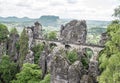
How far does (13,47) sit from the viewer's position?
90.9 m

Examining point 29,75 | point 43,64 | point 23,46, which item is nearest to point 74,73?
point 29,75

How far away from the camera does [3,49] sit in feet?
299

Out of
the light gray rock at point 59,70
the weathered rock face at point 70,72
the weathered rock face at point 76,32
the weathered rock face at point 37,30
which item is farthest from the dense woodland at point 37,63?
the weathered rock face at point 76,32

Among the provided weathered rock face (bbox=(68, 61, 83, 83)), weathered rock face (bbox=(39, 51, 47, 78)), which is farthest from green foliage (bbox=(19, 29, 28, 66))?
weathered rock face (bbox=(68, 61, 83, 83))

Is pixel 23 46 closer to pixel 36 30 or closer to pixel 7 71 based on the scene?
pixel 7 71

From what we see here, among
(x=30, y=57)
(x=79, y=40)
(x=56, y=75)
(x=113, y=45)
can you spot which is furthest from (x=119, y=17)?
(x=79, y=40)

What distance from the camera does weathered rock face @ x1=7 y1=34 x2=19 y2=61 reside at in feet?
289

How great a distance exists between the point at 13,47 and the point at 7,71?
14656 mm

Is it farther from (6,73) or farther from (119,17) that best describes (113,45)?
(6,73)

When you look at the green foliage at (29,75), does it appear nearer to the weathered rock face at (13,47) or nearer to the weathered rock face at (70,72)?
the weathered rock face at (70,72)

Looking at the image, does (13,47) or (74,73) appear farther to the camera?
(13,47)

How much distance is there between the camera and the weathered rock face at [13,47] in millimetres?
88000

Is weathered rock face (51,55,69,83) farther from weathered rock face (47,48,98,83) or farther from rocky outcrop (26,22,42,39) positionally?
rocky outcrop (26,22,42,39)

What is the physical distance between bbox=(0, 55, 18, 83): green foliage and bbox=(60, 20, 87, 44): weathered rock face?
2065cm
